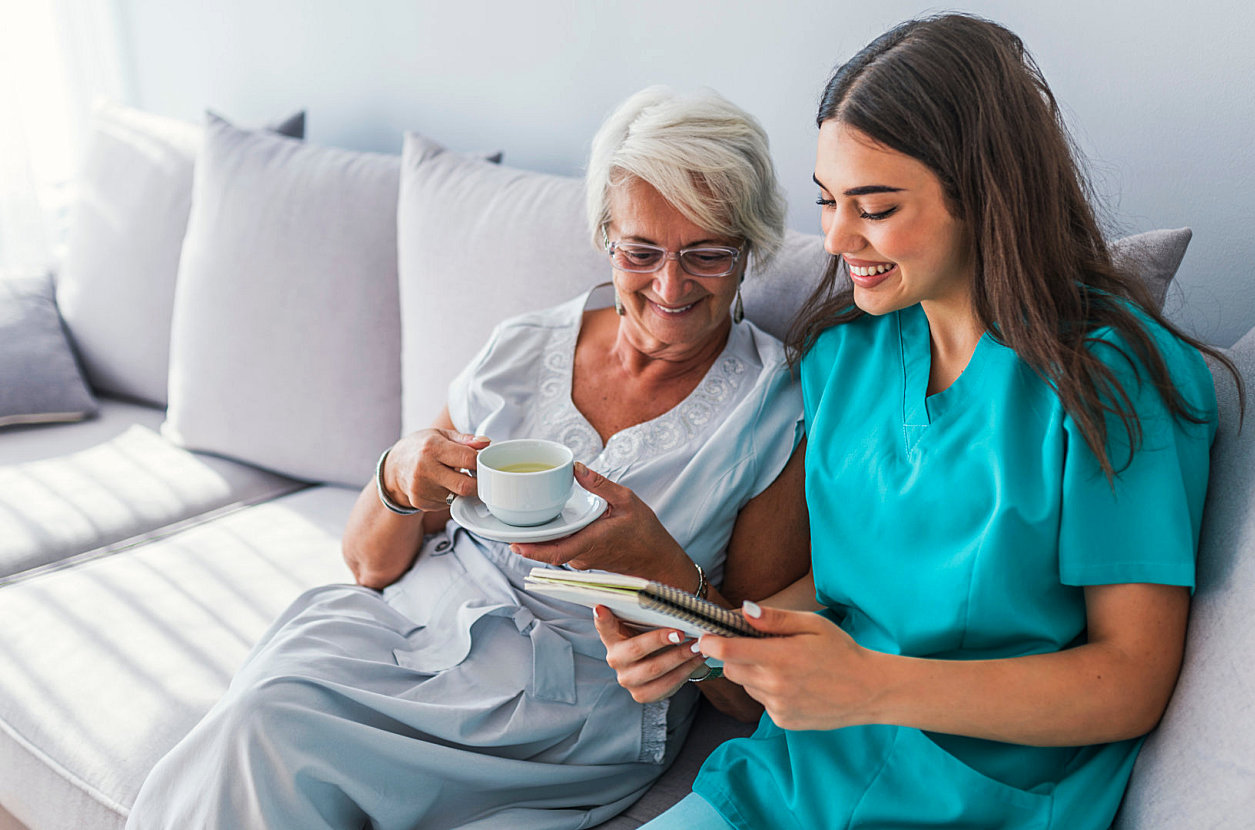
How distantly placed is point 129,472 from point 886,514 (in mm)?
1703

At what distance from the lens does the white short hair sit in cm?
131

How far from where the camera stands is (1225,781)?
907 millimetres

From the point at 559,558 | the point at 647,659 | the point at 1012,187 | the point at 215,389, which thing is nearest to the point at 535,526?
the point at 559,558

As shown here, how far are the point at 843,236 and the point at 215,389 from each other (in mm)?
1546

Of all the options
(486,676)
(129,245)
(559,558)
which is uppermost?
(559,558)

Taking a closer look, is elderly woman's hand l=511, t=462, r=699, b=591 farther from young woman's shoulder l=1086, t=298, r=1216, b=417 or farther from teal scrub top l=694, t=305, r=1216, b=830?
young woman's shoulder l=1086, t=298, r=1216, b=417

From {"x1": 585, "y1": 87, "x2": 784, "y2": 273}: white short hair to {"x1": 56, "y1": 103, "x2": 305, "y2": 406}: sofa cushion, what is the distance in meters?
1.32

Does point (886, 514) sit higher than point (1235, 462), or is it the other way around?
point (1235, 462)

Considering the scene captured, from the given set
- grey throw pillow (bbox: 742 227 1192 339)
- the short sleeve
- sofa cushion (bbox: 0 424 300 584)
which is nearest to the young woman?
the short sleeve

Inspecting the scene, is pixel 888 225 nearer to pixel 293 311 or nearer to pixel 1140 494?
pixel 1140 494

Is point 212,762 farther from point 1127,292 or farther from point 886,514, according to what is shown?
point 1127,292

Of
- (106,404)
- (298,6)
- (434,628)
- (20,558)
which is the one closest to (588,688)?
(434,628)

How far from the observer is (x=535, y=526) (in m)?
1.10

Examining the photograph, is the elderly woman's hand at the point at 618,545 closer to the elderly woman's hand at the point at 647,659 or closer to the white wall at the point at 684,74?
the elderly woman's hand at the point at 647,659
